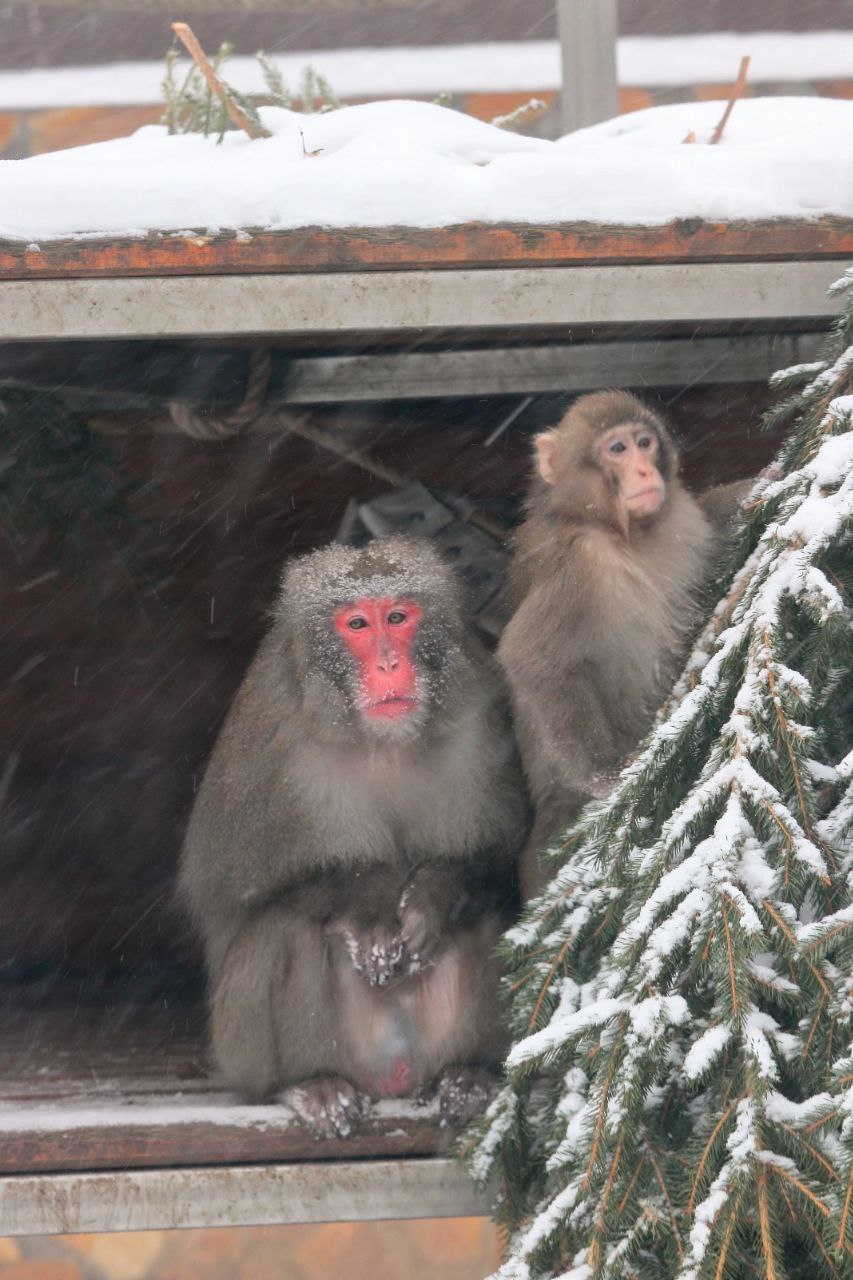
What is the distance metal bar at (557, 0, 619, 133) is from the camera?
3.79 metres

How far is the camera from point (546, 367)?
3531 mm

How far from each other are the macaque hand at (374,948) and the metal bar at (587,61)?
2004 mm

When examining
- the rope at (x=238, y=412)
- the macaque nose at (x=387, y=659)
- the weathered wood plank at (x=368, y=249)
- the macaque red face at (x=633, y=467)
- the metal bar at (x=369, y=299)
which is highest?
the weathered wood plank at (x=368, y=249)

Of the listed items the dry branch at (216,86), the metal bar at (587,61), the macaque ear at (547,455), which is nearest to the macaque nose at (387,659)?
the macaque ear at (547,455)

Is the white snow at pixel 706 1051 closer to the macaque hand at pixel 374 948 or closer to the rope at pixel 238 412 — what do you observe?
the macaque hand at pixel 374 948

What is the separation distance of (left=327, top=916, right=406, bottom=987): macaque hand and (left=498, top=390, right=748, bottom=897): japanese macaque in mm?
291

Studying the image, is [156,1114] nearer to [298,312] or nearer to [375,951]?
[375,951]

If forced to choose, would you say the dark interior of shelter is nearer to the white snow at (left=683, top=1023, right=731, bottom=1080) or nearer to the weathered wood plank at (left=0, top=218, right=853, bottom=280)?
the weathered wood plank at (left=0, top=218, right=853, bottom=280)

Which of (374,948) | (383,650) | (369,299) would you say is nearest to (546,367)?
(383,650)

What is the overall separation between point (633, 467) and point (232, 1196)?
141cm

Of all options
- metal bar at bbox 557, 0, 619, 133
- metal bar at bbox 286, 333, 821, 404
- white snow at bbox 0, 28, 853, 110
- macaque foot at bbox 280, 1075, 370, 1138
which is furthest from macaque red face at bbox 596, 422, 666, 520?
white snow at bbox 0, 28, 853, 110

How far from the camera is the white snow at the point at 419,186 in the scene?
2535 mm

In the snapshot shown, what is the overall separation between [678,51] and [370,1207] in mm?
5649

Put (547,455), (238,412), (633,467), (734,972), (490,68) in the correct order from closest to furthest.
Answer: (734,972) < (633,467) < (547,455) < (238,412) < (490,68)
